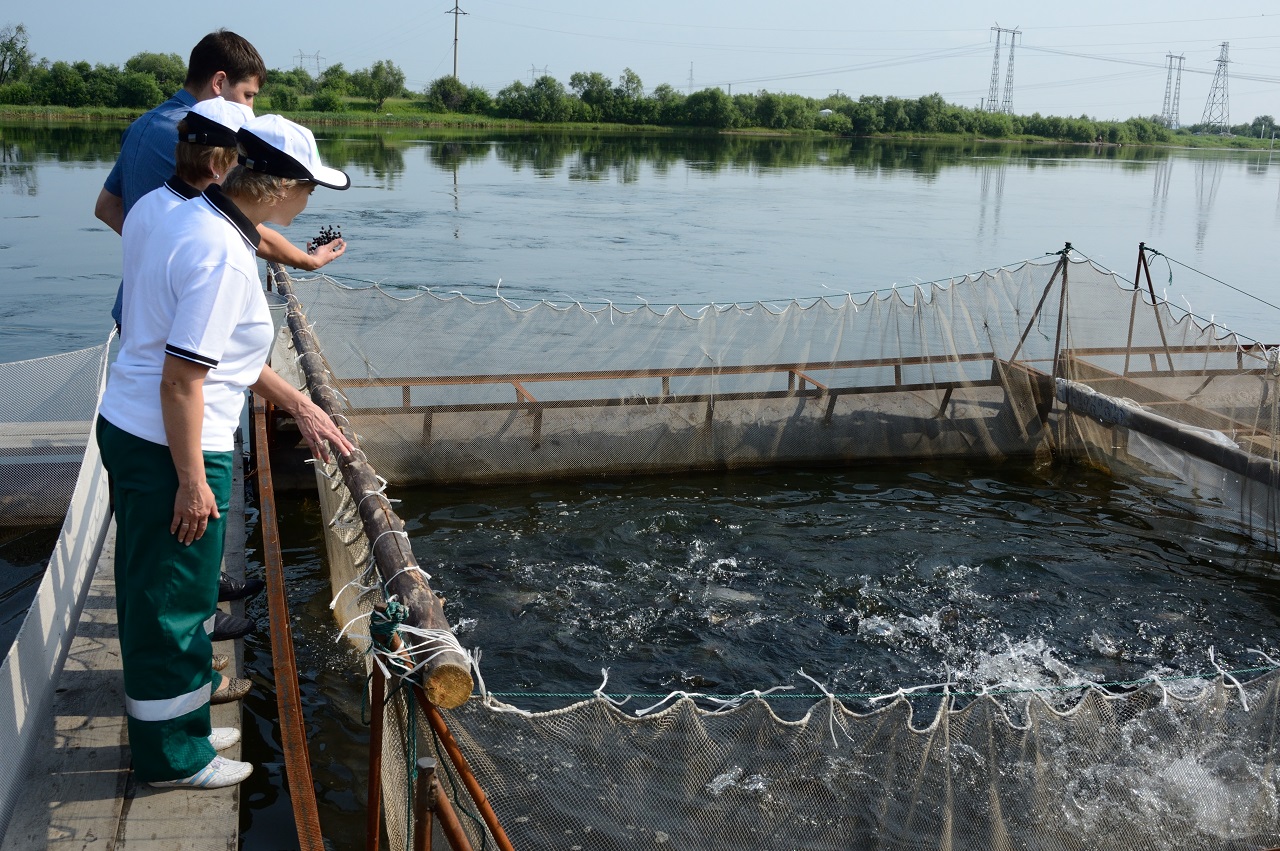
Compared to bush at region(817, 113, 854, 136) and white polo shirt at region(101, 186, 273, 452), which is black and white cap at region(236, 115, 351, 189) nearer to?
white polo shirt at region(101, 186, 273, 452)

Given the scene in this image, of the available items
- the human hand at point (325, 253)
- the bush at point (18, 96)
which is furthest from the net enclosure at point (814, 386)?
the bush at point (18, 96)

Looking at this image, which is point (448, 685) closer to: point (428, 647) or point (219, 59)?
point (428, 647)

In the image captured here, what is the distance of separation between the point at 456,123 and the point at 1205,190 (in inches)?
1929

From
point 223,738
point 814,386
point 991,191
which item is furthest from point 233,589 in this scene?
point 991,191

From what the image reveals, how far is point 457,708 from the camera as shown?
2.40m

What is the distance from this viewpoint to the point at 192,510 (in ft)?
8.52

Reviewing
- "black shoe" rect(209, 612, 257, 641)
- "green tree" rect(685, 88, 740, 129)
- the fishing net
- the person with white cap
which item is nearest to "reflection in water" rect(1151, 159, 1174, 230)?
the fishing net

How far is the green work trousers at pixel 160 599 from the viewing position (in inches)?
103

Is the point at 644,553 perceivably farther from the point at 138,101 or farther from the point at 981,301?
the point at 138,101

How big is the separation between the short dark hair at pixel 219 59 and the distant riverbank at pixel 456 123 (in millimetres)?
56319

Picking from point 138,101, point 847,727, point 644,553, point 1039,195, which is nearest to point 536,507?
point 644,553

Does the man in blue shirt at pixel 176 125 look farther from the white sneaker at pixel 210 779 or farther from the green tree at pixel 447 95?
the green tree at pixel 447 95

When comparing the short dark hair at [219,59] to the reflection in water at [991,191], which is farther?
the reflection in water at [991,191]

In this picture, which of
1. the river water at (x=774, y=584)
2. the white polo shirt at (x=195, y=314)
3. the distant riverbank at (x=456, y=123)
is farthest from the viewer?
the distant riverbank at (x=456, y=123)
